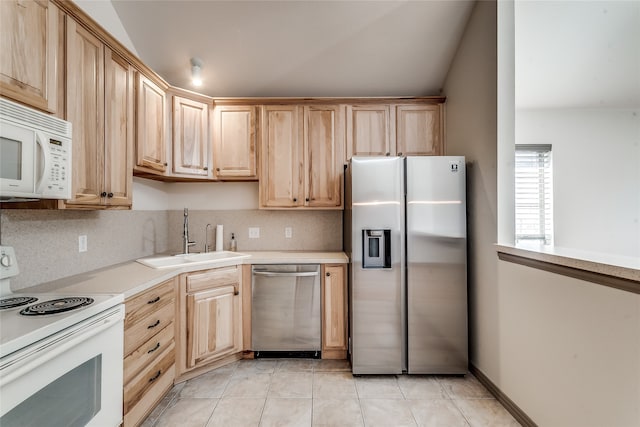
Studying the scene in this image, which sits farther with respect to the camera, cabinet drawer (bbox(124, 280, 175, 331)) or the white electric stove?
cabinet drawer (bbox(124, 280, 175, 331))

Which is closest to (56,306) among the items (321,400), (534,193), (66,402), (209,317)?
(66,402)

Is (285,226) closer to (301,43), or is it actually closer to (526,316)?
(301,43)

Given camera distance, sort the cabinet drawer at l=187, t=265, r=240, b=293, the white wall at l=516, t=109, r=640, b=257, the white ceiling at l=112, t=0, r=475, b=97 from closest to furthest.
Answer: the cabinet drawer at l=187, t=265, r=240, b=293
the white ceiling at l=112, t=0, r=475, b=97
the white wall at l=516, t=109, r=640, b=257

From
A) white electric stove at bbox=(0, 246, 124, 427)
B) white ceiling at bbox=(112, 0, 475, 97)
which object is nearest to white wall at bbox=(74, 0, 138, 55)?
white ceiling at bbox=(112, 0, 475, 97)

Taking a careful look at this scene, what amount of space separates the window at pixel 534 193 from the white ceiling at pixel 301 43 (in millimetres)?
1424

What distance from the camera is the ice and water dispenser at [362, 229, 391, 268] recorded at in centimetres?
227

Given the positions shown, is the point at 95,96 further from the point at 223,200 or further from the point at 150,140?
the point at 223,200

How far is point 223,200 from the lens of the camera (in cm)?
312

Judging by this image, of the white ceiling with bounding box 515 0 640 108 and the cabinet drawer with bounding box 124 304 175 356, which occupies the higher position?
the white ceiling with bounding box 515 0 640 108

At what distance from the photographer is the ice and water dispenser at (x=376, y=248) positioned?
89.4 inches

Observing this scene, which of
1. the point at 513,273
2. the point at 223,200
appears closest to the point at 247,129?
the point at 223,200

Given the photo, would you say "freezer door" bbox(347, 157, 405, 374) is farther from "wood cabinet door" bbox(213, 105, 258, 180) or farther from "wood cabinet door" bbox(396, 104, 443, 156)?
"wood cabinet door" bbox(213, 105, 258, 180)

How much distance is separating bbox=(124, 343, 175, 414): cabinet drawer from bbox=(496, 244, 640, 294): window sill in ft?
7.87

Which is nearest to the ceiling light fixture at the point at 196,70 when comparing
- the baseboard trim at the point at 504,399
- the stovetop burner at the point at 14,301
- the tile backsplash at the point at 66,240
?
the tile backsplash at the point at 66,240
